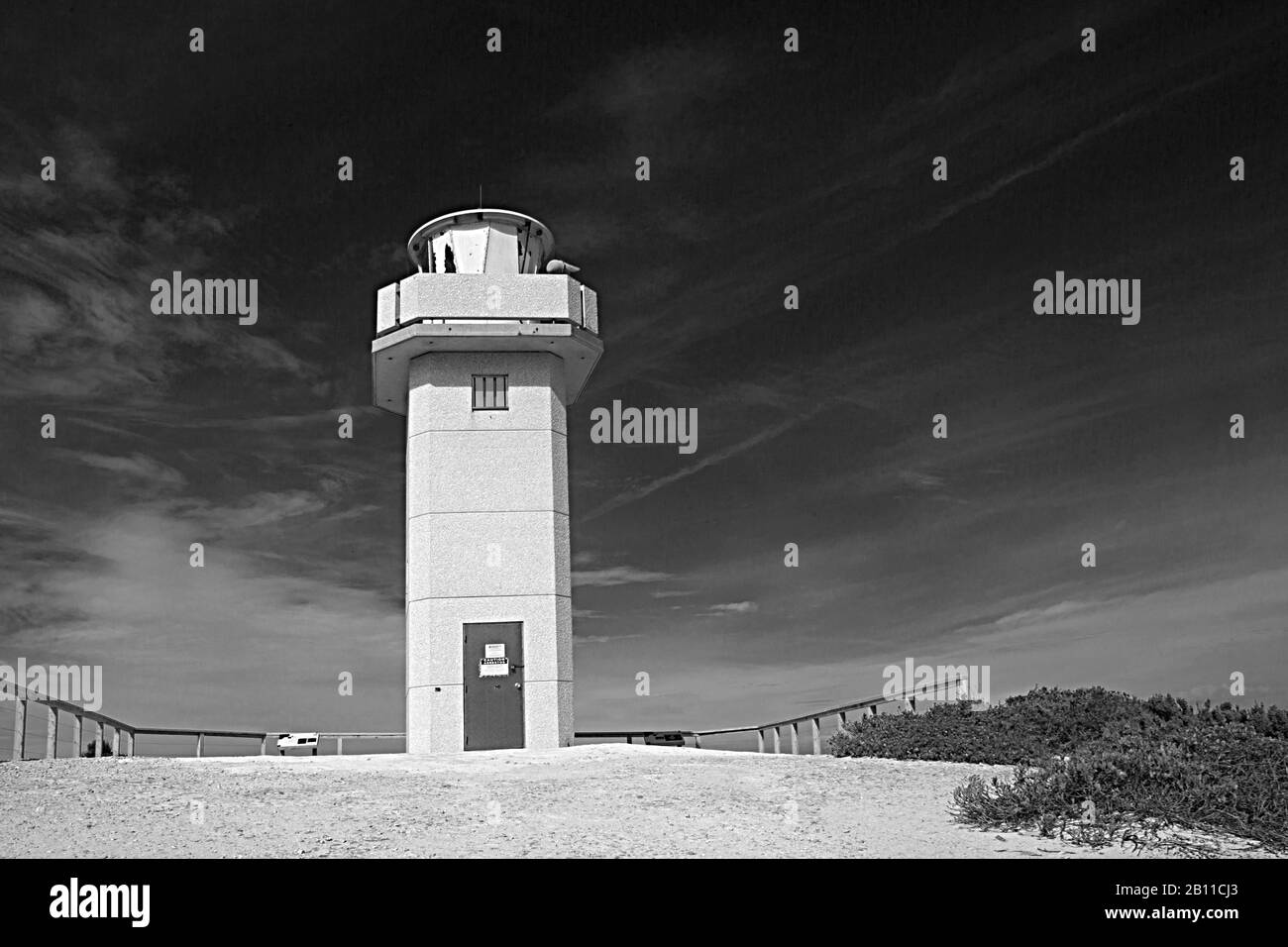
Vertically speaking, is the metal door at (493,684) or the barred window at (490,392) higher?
the barred window at (490,392)

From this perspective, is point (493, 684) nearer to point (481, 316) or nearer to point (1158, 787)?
point (481, 316)

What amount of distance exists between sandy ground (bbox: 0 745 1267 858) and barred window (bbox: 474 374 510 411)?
9604 millimetres

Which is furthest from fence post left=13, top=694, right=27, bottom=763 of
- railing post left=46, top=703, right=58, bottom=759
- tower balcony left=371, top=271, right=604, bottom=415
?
tower balcony left=371, top=271, right=604, bottom=415

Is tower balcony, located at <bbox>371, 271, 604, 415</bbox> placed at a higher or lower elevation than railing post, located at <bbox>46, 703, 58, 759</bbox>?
higher

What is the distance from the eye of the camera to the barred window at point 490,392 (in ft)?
77.3

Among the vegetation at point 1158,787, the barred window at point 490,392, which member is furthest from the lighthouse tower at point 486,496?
the vegetation at point 1158,787

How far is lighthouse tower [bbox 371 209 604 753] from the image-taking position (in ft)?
72.5

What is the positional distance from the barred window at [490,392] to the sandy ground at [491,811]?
9604 mm

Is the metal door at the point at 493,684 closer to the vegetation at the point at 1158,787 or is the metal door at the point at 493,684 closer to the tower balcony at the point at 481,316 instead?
the tower balcony at the point at 481,316

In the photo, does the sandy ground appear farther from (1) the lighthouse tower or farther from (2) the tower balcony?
(2) the tower balcony

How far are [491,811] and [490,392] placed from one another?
45.8 feet

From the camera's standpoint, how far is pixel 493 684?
22.1 metres

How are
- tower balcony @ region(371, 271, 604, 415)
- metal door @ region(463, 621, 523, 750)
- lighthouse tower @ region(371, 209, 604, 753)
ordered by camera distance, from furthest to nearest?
tower balcony @ region(371, 271, 604, 415), lighthouse tower @ region(371, 209, 604, 753), metal door @ region(463, 621, 523, 750)
